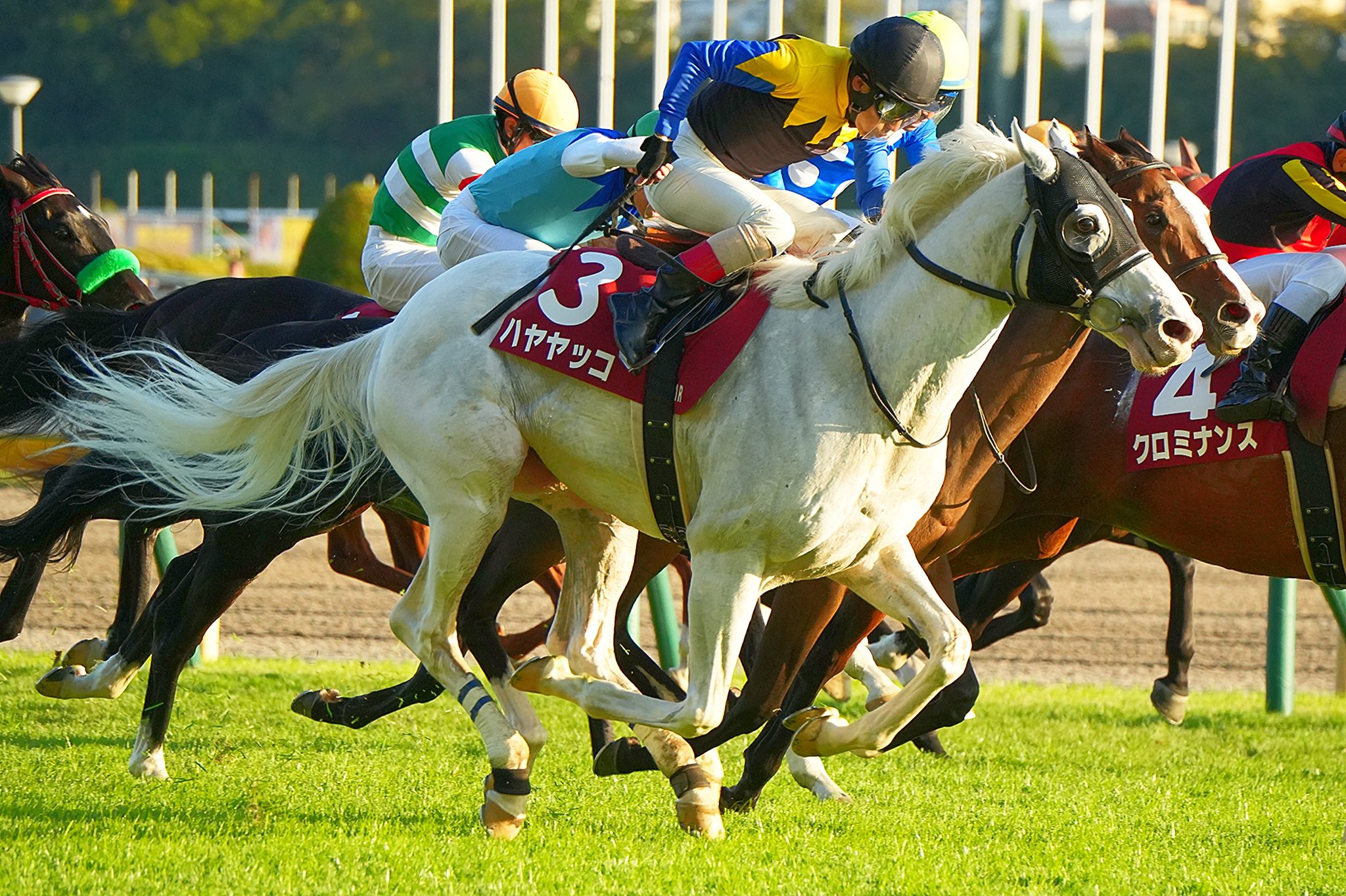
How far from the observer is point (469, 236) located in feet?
19.0

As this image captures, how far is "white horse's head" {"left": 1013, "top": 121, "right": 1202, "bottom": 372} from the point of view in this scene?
13.2ft

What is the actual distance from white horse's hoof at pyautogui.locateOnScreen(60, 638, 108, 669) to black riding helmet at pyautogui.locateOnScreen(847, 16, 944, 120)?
3.95 m

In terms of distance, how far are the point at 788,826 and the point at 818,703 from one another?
2.88 metres

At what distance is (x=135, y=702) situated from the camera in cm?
723

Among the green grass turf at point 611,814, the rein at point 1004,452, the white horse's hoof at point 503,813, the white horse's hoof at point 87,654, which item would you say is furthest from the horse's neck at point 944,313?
the white horse's hoof at point 87,654

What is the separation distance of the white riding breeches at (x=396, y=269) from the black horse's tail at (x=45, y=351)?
3.16ft

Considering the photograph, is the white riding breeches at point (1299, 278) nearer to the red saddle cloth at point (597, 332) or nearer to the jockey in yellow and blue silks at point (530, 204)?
the red saddle cloth at point (597, 332)

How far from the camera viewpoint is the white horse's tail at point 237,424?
209 inches

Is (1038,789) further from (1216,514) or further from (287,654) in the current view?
(287,654)

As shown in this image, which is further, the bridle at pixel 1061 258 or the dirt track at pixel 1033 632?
the dirt track at pixel 1033 632

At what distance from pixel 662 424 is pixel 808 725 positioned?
967 millimetres

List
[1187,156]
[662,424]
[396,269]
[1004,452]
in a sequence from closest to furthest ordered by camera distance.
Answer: [662,424], [1004,452], [1187,156], [396,269]

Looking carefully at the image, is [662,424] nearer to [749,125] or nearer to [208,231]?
[749,125]

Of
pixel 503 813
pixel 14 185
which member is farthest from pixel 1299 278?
pixel 14 185
